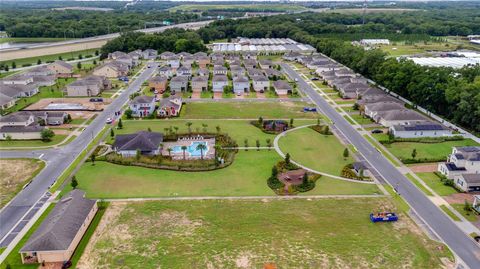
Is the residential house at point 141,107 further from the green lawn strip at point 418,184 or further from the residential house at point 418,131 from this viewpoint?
the green lawn strip at point 418,184

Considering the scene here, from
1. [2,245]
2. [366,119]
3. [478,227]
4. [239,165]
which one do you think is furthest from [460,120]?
[2,245]

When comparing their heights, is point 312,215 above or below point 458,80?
below

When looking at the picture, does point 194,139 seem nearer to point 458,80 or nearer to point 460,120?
point 460,120

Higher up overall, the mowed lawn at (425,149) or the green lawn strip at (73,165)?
the mowed lawn at (425,149)

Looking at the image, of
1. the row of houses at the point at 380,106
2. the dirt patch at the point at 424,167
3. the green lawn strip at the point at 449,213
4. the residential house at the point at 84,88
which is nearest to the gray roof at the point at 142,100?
the residential house at the point at 84,88

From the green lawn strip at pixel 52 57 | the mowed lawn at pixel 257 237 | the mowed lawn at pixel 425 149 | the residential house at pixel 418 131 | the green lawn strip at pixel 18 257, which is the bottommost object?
the green lawn strip at pixel 18 257

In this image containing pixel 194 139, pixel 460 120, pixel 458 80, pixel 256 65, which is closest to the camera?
pixel 194 139

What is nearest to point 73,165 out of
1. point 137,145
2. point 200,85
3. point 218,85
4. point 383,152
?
point 137,145

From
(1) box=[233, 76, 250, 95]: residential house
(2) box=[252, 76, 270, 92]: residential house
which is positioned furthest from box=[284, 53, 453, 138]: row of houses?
(1) box=[233, 76, 250, 95]: residential house
